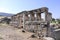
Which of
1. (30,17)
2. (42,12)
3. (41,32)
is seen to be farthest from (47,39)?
(30,17)

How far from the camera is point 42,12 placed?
11.2 metres

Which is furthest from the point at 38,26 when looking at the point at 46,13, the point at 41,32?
the point at 46,13

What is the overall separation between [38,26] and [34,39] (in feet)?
6.96

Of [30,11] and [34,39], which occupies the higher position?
[30,11]

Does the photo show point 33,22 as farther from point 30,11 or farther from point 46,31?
point 46,31

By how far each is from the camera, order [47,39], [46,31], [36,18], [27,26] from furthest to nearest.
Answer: [27,26] < [36,18] < [46,31] < [47,39]

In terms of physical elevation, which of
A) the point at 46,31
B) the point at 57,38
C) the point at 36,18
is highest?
the point at 36,18

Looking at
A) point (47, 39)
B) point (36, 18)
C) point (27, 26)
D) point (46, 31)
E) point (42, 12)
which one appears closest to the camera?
point (47, 39)

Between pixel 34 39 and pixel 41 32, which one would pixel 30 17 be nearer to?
pixel 41 32

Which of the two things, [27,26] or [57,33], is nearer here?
[57,33]

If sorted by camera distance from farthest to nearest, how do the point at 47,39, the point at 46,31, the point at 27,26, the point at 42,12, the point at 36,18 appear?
the point at 27,26, the point at 36,18, the point at 42,12, the point at 46,31, the point at 47,39

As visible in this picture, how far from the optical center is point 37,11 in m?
11.5

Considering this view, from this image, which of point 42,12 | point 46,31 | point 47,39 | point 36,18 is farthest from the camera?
point 36,18

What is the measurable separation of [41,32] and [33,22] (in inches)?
62.7
